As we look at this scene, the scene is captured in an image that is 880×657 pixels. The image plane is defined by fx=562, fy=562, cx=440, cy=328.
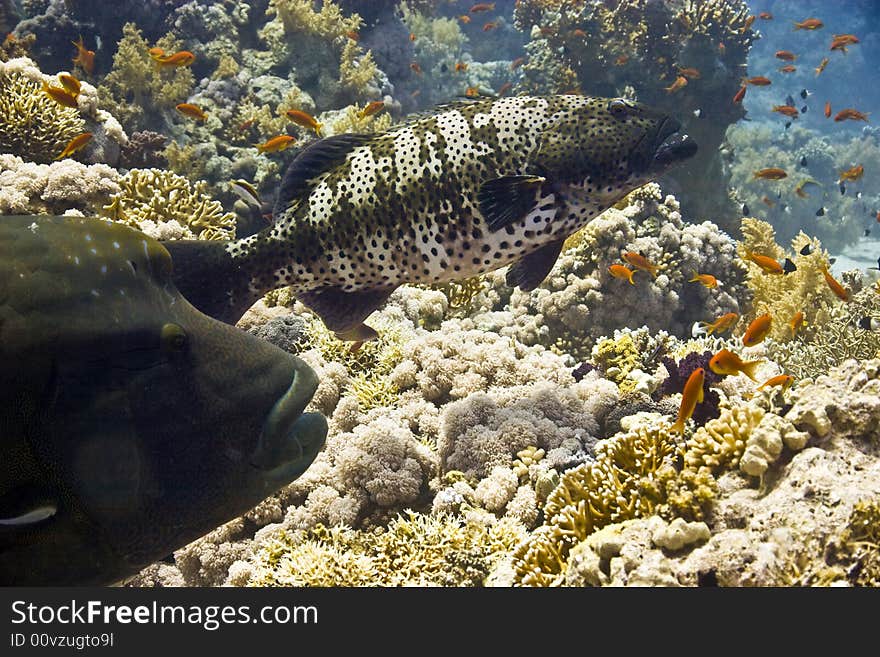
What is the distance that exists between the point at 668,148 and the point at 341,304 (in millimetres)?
2418

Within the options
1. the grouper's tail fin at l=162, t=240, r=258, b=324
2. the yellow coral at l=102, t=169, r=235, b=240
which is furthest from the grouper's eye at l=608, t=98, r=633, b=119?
the yellow coral at l=102, t=169, r=235, b=240

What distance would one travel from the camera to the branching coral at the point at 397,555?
3062 millimetres

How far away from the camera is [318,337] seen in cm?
541

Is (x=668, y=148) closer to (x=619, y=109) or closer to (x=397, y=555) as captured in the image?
(x=619, y=109)

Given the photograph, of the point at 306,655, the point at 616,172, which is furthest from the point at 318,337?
the point at 306,655

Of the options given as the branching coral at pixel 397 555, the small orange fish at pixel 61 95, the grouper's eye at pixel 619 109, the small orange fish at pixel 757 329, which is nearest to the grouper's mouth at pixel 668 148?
the grouper's eye at pixel 619 109

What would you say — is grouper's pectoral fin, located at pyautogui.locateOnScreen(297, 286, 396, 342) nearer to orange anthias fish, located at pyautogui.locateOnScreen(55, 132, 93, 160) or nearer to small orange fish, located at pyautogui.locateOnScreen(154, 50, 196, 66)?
orange anthias fish, located at pyautogui.locateOnScreen(55, 132, 93, 160)

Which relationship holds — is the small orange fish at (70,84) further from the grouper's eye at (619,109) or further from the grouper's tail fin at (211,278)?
A: the grouper's eye at (619,109)

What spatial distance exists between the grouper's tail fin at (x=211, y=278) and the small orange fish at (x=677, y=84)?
37.8 ft

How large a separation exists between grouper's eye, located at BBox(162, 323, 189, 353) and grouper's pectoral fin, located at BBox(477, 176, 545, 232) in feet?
7.16

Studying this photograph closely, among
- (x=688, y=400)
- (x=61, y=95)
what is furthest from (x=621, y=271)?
(x=61, y=95)

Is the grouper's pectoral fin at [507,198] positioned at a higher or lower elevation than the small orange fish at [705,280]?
higher

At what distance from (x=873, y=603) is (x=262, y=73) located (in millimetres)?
13710

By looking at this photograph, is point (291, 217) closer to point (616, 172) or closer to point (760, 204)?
point (616, 172)
